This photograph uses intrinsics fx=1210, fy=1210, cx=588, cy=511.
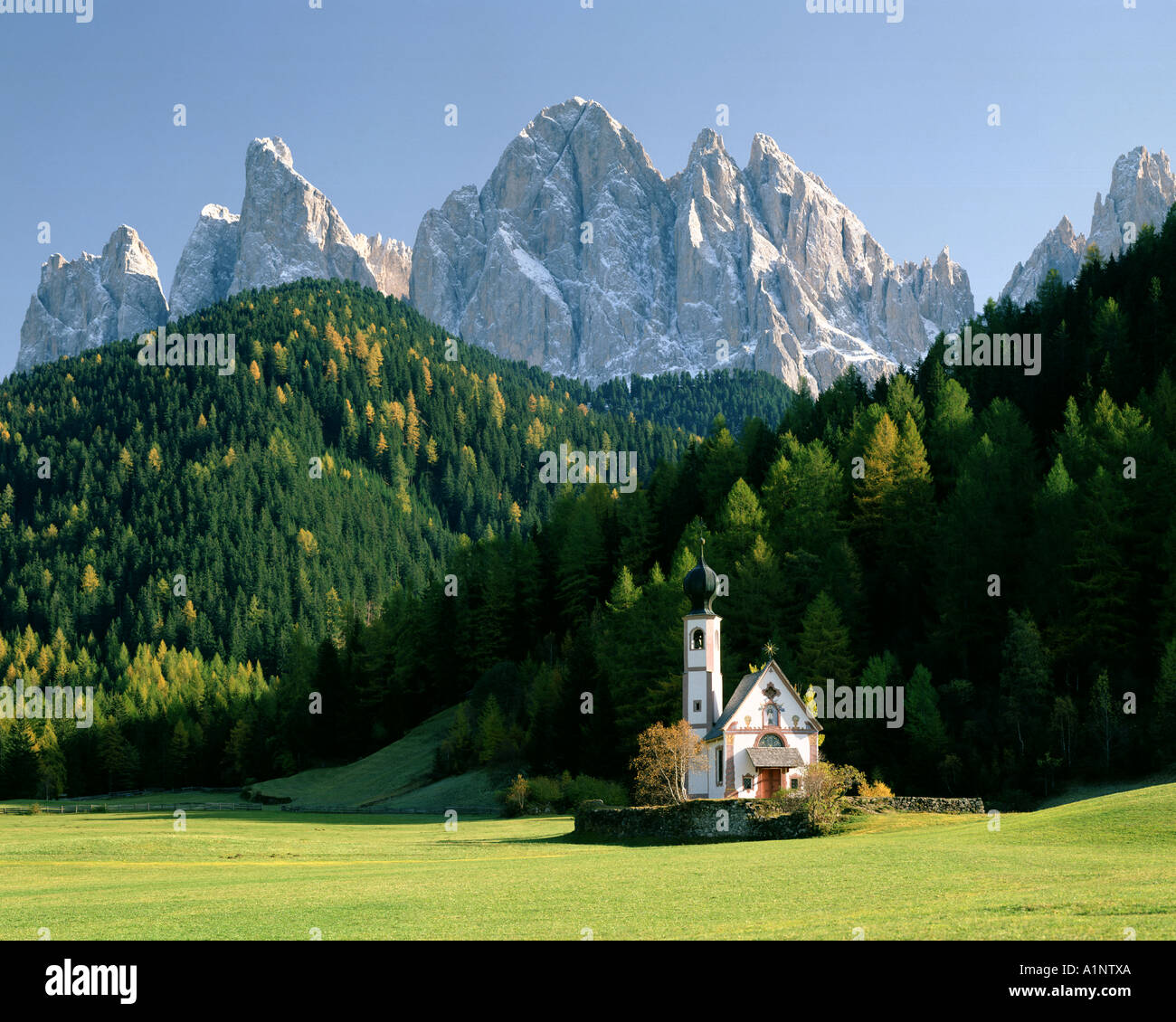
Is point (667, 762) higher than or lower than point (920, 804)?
higher

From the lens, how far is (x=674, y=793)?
59812mm

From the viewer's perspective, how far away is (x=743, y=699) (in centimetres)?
6191

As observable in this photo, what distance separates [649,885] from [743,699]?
105 ft

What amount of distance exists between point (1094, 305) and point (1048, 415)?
15.6 metres

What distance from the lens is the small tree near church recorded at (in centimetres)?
6053

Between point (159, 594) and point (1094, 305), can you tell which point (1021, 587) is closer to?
point (1094, 305)

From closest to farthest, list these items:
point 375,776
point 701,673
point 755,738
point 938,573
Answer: point 755,738, point 701,673, point 938,573, point 375,776

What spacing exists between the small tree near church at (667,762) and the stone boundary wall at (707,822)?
5.63m

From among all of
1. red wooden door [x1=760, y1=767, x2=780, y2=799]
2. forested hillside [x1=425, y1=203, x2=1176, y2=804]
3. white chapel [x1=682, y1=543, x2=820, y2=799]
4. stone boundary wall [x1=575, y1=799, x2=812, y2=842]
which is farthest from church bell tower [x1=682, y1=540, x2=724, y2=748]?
stone boundary wall [x1=575, y1=799, x2=812, y2=842]

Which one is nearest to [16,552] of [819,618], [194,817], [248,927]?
[194,817]

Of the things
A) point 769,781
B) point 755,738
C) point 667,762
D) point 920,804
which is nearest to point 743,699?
point 755,738

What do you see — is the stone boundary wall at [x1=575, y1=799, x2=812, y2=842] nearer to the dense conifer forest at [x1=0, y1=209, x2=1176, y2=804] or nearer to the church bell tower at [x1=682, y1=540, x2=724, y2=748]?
the church bell tower at [x1=682, y1=540, x2=724, y2=748]

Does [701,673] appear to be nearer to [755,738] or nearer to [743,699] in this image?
[743,699]

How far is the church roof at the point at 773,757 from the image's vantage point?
201 feet
